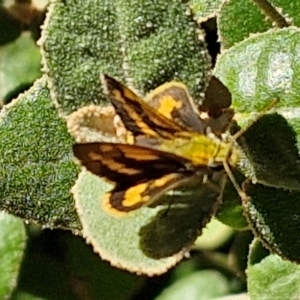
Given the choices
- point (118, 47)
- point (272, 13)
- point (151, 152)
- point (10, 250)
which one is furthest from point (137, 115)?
point (10, 250)

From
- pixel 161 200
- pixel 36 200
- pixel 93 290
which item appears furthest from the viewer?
pixel 93 290

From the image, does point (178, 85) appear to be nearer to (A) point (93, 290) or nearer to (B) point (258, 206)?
(B) point (258, 206)

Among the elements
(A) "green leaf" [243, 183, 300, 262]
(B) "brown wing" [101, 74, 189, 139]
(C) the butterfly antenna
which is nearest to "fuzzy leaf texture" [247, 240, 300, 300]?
(A) "green leaf" [243, 183, 300, 262]

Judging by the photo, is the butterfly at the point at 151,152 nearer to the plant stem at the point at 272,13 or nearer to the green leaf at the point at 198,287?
the plant stem at the point at 272,13

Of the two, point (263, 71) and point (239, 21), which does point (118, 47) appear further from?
point (239, 21)

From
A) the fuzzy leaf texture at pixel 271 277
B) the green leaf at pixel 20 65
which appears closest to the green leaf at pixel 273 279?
the fuzzy leaf texture at pixel 271 277

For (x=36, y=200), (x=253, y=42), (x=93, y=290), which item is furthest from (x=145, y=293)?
(x=253, y=42)
